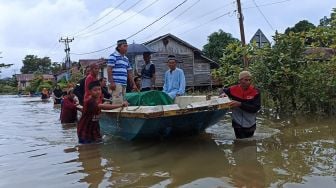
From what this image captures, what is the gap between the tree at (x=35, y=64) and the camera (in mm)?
99500

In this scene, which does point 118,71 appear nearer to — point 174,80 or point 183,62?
point 174,80

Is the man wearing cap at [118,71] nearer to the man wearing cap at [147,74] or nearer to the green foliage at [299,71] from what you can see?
the man wearing cap at [147,74]

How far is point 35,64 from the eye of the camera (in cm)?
10144

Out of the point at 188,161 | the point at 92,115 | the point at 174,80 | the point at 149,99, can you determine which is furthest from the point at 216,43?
the point at 188,161

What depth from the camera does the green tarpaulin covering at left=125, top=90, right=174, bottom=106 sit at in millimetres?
7152

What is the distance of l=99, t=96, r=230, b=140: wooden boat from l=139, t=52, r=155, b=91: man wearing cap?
2438 millimetres

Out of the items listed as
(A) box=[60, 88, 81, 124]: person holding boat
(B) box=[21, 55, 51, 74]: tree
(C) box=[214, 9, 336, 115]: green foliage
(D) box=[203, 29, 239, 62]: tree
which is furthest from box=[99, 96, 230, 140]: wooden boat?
(B) box=[21, 55, 51, 74]: tree

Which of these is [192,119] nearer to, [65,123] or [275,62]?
[275,62]

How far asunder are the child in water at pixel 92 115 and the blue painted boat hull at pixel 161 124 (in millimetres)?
218

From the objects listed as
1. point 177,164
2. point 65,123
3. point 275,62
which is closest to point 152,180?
point 177,164

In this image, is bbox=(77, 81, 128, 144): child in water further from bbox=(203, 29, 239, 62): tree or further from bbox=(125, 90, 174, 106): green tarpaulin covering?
bbox=(203, 29, 239, 62): tree

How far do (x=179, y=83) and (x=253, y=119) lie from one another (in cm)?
184

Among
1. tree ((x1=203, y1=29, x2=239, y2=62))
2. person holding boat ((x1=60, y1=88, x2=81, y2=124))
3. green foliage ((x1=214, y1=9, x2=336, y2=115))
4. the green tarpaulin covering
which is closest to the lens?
the green tarpaulin covering

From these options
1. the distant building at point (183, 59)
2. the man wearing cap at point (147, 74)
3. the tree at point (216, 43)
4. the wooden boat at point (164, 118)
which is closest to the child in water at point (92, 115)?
the wooden boat at point (164, 118)
